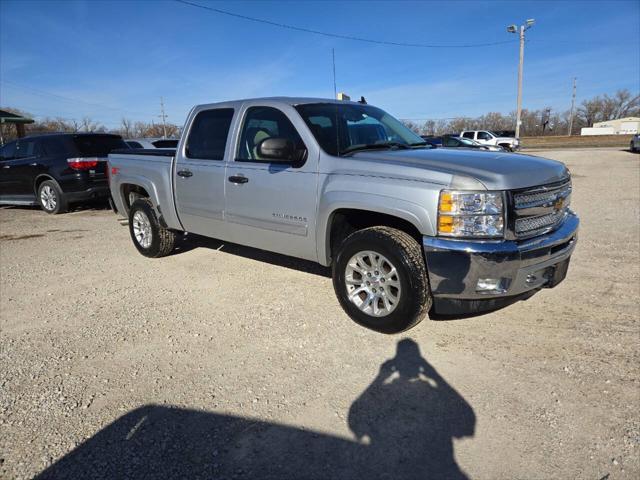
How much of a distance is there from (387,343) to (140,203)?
4004 mm

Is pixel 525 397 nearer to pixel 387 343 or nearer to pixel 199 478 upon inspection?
pixel 387 343

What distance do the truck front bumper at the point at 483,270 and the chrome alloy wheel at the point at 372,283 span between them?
35cm

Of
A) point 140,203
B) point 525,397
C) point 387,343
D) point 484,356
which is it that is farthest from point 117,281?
point 525,397

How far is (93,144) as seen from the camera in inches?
381

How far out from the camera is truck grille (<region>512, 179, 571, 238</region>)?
3188 mm

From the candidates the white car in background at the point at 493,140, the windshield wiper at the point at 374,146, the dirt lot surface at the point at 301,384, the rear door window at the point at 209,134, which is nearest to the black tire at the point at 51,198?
the dirt lot surface at the point at 301,384

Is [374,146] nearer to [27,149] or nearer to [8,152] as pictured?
[27,149]

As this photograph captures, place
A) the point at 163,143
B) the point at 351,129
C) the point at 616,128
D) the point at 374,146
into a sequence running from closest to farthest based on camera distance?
the point at 374,146
the point at 351,129
the point at 163,143
the point at 616,128

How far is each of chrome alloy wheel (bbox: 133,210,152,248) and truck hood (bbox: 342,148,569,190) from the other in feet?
11.1

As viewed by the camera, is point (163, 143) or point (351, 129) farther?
point (163, 143)

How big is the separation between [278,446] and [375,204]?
6.13 ft

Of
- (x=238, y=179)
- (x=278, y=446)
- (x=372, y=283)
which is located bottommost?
(x=278, y=446)

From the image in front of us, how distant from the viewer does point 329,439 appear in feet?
7.95

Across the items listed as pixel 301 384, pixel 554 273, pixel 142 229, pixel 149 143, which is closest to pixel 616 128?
pixel 149 143
